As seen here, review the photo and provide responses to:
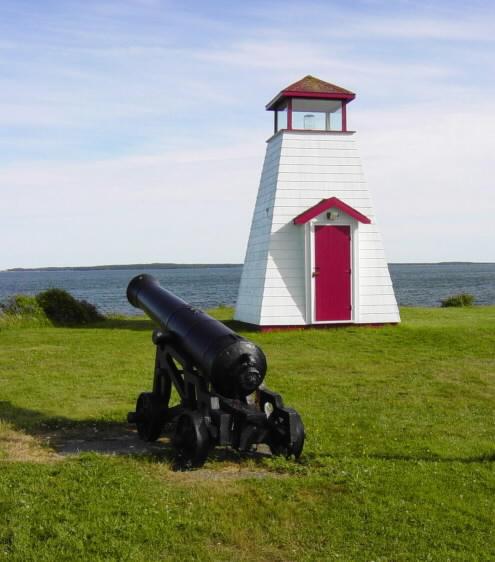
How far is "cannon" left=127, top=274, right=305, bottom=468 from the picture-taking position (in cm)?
697

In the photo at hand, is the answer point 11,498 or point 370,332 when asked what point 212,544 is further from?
point 370,332

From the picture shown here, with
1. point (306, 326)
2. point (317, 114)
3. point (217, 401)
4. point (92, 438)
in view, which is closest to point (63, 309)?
point (306, 326)

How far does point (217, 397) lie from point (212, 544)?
6.66ft

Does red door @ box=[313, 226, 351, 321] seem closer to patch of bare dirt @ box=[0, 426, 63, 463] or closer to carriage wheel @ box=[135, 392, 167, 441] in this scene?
carriage wheel @ box=[135, 392, 167, 441]

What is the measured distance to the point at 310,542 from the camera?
5387 millimetres

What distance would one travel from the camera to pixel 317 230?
18281 millimetres

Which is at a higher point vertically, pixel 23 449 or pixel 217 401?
pixel 217 401

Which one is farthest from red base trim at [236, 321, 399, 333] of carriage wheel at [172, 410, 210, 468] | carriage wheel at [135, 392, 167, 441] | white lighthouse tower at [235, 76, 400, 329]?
carriage wheel at [172, 410, 210, 468]

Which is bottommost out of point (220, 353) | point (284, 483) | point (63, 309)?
point (284, 483)

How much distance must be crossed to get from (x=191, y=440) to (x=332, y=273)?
11737mm

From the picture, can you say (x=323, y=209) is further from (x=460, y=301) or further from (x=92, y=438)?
(x=460, y=301)

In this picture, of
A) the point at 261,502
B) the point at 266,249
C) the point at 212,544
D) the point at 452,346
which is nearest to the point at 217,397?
the point at 261,502

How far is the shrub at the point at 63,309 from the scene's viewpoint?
22703 mm

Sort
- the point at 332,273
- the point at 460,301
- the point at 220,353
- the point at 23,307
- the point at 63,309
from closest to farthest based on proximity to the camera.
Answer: the point at 220,353 < the point at 332,273 < the point at 23,307 < the point at 63,309 < the point at 460,301
